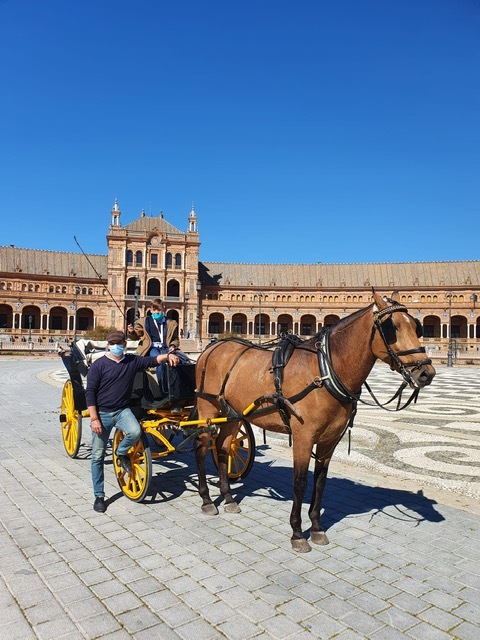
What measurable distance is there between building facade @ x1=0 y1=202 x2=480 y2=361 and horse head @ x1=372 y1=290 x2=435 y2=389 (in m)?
59.1

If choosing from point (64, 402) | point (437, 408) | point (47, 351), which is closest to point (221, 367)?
point (64, 402)

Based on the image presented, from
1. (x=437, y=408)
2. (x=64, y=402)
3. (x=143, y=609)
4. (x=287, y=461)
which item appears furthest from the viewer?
(x=437, y=408)

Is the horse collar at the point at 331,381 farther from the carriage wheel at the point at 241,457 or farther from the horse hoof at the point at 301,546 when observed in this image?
the carriage wheel at the point at 241,457

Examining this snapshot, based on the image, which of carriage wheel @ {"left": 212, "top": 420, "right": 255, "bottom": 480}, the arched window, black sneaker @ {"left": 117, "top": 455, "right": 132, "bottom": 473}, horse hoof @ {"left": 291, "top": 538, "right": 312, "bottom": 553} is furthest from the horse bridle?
the arched window

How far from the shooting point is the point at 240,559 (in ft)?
13.3

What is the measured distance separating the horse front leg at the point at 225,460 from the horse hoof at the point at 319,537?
1073 mm

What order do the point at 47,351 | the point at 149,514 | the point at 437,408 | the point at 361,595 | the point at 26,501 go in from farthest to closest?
the point at 47,351 < the point at 437,408 < the point at 26,501 < the point at 149,514 < the point at 361,595

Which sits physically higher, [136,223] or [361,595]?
[136,223]

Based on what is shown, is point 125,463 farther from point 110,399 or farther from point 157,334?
point 157,334

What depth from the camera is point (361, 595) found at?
11.5 ft

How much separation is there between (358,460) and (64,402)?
5.22 m

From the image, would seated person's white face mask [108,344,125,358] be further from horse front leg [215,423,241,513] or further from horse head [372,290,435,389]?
horse head [372,290,435,389]

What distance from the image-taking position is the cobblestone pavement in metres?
3.12

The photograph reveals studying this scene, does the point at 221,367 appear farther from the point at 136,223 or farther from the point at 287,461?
the point at 136,223
